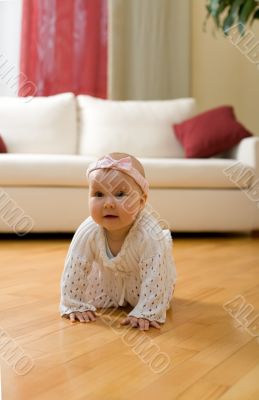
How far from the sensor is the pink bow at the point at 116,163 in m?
1.62

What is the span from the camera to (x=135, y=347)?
1.39 meters

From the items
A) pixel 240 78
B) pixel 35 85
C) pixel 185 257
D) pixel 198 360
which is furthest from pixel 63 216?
pixel 240 78

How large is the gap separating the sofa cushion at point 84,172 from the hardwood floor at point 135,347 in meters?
1.08

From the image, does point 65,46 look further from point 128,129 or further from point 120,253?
point 120,253

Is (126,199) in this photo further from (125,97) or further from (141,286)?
(125,97)

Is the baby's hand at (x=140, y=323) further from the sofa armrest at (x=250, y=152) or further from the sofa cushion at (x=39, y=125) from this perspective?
the sofa cushion at (x=39, y=125)

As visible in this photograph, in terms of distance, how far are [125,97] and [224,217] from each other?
6.36 feet

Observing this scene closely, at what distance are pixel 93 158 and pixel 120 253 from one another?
204 centimetres

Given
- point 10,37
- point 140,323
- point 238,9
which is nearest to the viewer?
point 140,323

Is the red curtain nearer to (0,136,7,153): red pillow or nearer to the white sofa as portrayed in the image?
the white sofa

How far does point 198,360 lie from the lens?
51.0 inches

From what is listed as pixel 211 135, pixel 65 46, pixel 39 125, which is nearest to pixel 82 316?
pixel 211 135

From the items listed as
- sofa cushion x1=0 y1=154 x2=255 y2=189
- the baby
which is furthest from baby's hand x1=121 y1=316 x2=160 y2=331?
sofa cushion x1=0 y1=154 x2=255 y2=189

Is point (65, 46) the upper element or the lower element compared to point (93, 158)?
upper
